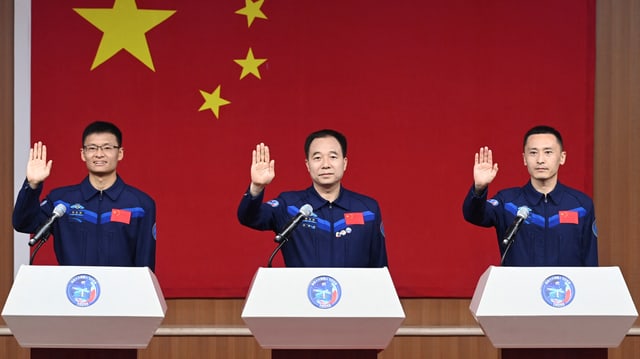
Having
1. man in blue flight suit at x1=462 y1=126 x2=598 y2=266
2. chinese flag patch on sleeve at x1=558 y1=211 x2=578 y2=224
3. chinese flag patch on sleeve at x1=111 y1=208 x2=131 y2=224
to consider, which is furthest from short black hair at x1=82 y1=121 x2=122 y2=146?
chinese flag patch on sleeve at x1=558 y1=211 x2=578 y2=224

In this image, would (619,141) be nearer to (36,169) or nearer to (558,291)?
(558,291)

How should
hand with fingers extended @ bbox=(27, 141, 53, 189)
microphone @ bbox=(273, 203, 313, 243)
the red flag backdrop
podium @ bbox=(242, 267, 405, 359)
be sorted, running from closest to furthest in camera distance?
podium @ bbox=(242, 267, 405, 359)
microphone @ bbox=(273, 203, 313, 243)
hand with fingers extended @ bbox=(27, 141, 53, 189)
the red flag backdrop

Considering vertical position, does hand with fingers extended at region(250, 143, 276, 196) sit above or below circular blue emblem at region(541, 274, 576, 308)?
above

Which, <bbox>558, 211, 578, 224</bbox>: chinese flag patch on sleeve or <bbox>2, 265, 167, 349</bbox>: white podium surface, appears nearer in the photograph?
<bbox>2, 265, 167, 349</bbox>: white podium surface

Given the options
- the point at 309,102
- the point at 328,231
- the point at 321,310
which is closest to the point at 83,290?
the point at 321,310

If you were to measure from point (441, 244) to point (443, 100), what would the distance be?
0.74m

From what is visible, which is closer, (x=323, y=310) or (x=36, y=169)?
(x=323, y=310)

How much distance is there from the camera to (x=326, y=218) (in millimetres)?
3729

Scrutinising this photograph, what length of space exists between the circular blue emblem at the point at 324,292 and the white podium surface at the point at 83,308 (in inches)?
19.3

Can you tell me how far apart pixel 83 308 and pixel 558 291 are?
1.51 meters

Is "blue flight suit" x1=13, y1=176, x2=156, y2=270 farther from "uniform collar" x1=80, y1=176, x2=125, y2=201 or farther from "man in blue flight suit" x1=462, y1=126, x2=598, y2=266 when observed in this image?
"man in blue flight suit" x1=462, y1=126, x2=598, y2=266

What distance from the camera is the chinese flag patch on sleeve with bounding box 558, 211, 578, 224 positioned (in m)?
3.67

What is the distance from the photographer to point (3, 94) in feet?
15.9

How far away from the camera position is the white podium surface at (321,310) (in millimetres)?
2990
